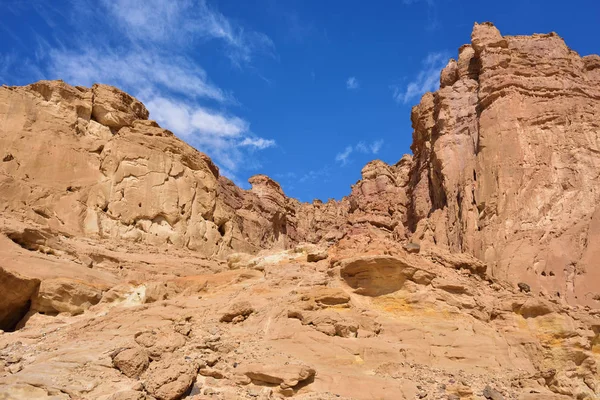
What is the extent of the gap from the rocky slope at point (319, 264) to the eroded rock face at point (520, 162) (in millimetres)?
111

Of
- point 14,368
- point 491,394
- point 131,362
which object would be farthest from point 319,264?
point 14,368

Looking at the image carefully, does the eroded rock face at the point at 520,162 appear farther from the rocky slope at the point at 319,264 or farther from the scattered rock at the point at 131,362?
the scattered rock at the point at 131,362

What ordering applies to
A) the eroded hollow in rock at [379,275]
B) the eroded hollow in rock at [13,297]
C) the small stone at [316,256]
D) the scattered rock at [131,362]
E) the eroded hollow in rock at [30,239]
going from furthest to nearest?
1. the eroded hollow in rock at [30,239]
2. the small stone at [316,256]
3. the eroded hollow in rock at [13,297]
4. the eroded hollow in rock at [379,275]
5. the scattered rock at [131,362]

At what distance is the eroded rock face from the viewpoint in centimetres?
2519

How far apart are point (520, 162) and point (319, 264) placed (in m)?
15.2

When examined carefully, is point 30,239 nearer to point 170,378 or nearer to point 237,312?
point 237,312

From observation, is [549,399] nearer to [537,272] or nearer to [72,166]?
[537,272]

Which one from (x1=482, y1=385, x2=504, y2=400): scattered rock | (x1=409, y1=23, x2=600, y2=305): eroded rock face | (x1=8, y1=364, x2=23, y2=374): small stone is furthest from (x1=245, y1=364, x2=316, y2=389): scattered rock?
(x1=409, y1=23, x2=600, y2=305): eroded rock face

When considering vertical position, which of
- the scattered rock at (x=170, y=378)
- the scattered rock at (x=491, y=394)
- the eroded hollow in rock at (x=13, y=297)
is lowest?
the scattered rock at (x=170, y=378)

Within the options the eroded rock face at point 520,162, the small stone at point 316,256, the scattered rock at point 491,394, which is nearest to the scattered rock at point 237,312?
the small stone at point 316,256

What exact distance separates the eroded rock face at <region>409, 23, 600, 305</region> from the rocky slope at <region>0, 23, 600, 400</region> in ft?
0.36

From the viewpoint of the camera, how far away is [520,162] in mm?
28656

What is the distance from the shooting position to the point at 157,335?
13.4 metres

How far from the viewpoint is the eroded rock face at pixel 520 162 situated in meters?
25.2
